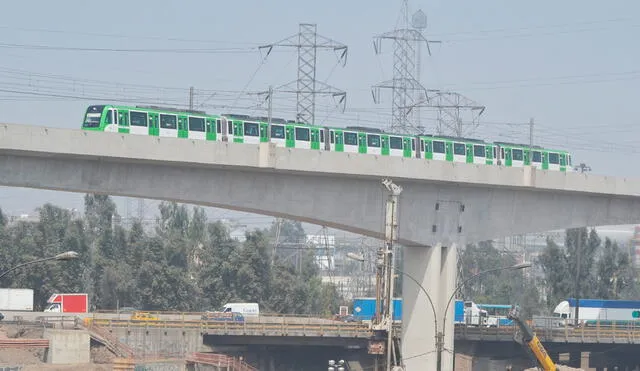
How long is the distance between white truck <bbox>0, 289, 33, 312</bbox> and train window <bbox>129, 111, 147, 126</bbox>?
3581 centimetres

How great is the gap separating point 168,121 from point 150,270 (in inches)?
1819

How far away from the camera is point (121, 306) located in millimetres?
111312

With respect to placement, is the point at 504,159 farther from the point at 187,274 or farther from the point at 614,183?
the point at 187,274

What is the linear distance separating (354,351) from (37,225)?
180 feet

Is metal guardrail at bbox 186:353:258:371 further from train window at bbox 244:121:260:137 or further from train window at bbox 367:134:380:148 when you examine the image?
train window at bbox 367:134:380:148

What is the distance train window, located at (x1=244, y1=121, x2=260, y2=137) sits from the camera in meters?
64.2

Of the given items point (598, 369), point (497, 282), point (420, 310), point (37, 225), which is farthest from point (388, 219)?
point (497, 282)

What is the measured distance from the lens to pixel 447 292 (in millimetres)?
61094

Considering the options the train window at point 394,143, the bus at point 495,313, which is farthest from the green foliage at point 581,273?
the train window at point 394,143

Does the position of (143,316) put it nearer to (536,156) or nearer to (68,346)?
(68,346)

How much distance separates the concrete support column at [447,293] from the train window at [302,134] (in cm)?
1012

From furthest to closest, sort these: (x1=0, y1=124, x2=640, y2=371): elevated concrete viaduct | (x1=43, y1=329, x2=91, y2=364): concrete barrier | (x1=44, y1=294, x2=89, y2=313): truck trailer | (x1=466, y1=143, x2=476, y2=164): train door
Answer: (x1=44, y1=294, x2=89, y2=313): truck trailer < (x1=466, y1=143, x2=476, y2=164): train door < (x1=43, y1=329, x2=91, y2=364): concrete barrier < (x1=0, y1=124, x2=640, y2=371): elevated concrete viaduct

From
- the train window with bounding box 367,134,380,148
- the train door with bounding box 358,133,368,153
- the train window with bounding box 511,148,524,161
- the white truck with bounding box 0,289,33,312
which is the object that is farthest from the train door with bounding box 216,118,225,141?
the white truck with bounding box 0,289,33,312

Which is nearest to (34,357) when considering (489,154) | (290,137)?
(290,137)
